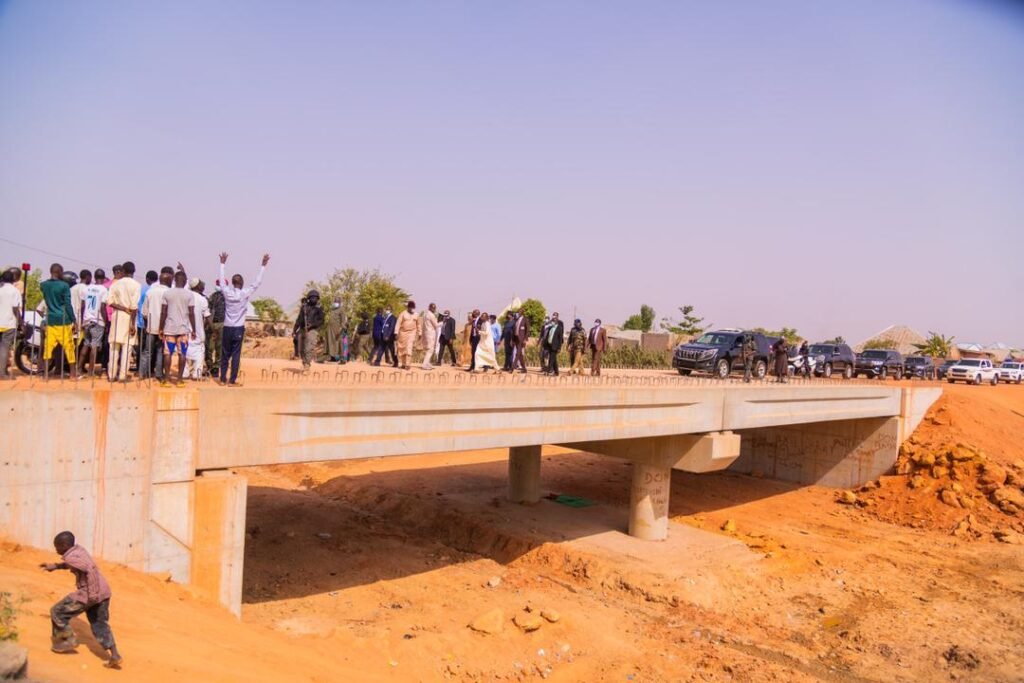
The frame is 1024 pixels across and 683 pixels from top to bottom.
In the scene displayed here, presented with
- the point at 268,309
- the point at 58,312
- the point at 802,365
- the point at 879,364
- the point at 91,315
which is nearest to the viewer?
the point at 58,312

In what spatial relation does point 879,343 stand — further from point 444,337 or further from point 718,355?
point 444,337

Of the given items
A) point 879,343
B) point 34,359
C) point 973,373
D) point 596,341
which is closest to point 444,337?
point 596,341

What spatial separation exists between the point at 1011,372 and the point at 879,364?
14.1m

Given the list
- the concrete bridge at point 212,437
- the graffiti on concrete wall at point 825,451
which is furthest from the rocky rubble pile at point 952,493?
the concrete bridge at point 212,437

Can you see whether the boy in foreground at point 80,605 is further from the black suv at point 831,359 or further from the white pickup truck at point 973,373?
the white pickup truck at point 973,373

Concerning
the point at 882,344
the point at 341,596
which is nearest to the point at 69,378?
the point at 341,596

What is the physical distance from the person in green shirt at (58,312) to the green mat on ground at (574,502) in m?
13.4

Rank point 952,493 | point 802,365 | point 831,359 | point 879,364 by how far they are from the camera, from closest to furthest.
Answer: point 952,493 → point 802,365 → point 831,359 → point 879,364

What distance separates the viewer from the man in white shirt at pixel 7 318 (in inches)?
375

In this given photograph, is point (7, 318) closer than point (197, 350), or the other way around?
point (7, 318)

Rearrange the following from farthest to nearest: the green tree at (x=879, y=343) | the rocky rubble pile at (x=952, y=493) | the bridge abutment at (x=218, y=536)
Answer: the green tree at (x=879, y=343)
the rocky rubble pile at (x=952, y=493)
the bridge abutment at (x=218, y=536)

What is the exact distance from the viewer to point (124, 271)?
1036 centimetres

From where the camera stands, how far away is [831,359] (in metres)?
33.8

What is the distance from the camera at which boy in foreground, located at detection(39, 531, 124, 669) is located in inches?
242
